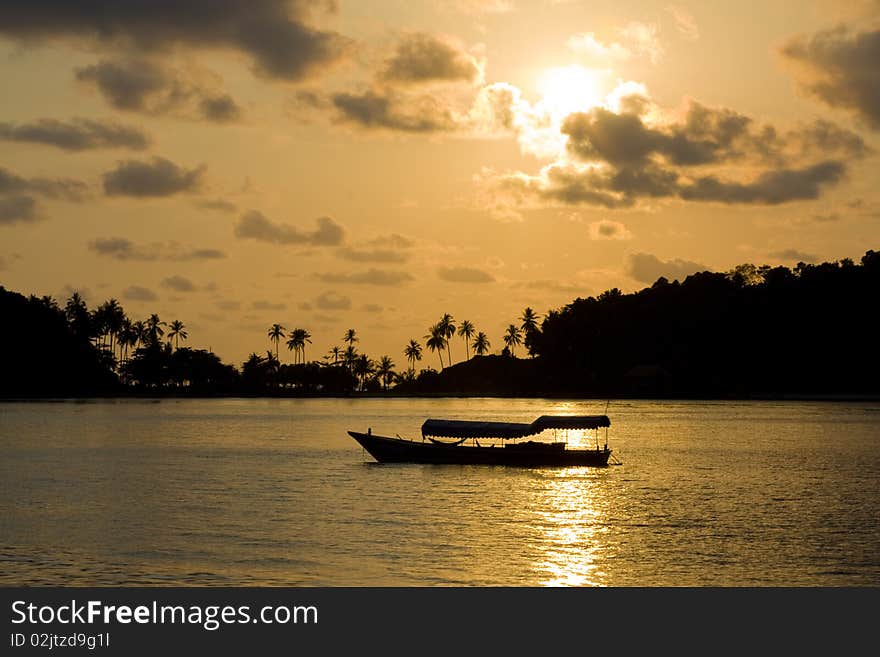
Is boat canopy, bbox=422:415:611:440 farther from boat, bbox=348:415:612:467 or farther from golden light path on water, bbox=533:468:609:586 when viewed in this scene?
golden light path on water, bbox=533:468:609:586

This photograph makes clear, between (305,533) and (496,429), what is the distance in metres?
29.2

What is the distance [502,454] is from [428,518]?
23.3 metres

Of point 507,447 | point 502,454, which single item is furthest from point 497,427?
point 502,454

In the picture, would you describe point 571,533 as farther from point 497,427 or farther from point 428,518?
point 497,427

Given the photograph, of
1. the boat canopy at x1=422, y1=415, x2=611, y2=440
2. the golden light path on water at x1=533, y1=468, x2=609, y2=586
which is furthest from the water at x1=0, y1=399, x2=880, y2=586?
the boat canopy at x1=422, y1=415, x2=611, y2=440

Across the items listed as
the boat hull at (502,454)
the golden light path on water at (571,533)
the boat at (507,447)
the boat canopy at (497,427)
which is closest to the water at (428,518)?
the golden light path on water at (571,533)

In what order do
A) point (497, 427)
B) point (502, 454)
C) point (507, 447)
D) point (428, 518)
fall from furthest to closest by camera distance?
point (497, 427) < point (507, 447) < point (502, 454) < point (428, 518)

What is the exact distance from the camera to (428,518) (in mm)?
49594

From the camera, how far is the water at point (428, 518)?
121 feet

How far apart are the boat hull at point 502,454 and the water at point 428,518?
38.5 inches

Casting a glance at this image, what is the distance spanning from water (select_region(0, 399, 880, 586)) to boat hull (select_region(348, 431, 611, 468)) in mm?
978
